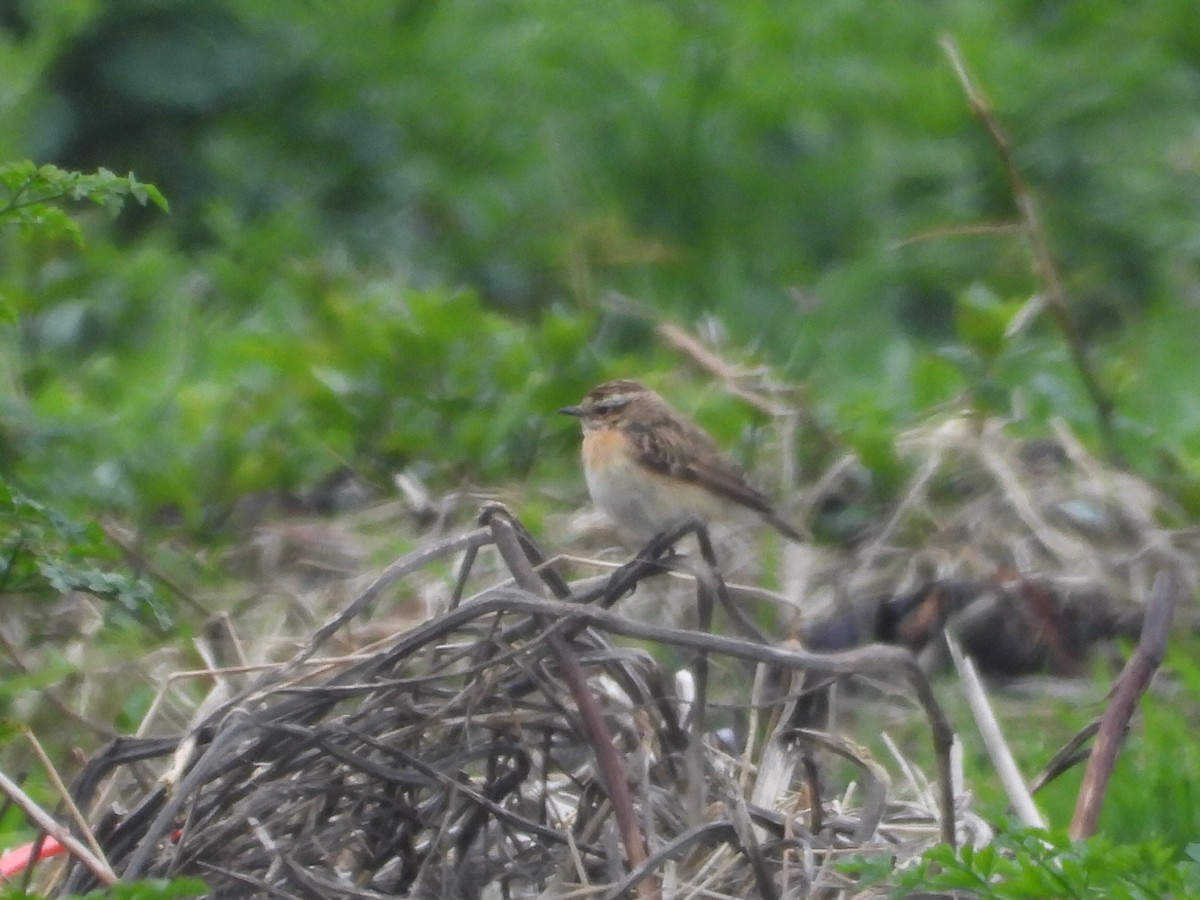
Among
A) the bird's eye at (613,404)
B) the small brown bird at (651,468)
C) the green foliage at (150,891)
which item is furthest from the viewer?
the bird's eye at (613,404)

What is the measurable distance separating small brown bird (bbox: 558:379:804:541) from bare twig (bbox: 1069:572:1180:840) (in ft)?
10.6

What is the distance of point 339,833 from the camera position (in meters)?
3.54

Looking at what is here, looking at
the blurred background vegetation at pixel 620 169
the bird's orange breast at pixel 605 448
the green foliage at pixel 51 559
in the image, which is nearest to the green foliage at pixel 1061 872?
the green foliage at pixel 51 559

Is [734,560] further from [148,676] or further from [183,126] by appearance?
[183,126]

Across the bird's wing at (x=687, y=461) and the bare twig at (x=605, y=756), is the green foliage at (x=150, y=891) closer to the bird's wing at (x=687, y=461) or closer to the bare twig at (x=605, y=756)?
the bare twig at (x=605, y=756)

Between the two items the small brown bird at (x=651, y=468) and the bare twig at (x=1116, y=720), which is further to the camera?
the small brown bird at (x=651, y=468)

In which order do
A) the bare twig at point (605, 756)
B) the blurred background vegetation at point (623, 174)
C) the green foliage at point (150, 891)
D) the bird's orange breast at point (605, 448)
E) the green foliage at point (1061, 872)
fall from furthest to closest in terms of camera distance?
the blurred background vegetation at point (623, 174)
the bird's orange breast at point (605, 448)
the bare twig at point (605, 756)
the green foliage at point (1061, 872)
the green foliage at point (150, 891)

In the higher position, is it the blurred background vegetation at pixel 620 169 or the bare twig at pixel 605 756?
the bare twig at pixel 605 756

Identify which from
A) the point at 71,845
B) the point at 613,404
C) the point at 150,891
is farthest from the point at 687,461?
the point at 150,891

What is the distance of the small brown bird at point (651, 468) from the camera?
6.62 m

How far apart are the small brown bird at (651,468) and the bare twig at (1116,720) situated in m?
3.22

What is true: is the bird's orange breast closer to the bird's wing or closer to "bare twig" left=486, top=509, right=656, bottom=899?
the bird's wing

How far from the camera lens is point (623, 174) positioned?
1077 centimetres

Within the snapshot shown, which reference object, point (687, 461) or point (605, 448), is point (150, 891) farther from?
point (687, 461)
